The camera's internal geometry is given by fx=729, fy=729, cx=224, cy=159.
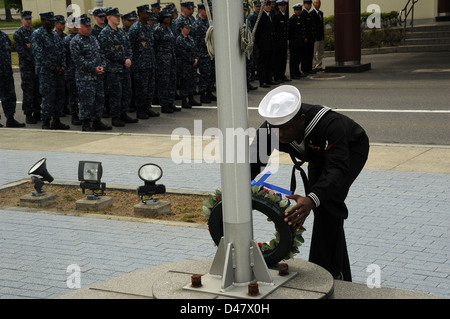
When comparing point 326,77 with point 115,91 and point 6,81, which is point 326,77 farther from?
point 6,81

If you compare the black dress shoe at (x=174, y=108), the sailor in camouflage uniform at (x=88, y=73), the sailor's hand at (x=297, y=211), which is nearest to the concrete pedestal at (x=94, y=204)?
the sailor's hand at (x=297, y=211)

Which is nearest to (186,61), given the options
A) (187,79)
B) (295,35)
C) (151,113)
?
(187,79)

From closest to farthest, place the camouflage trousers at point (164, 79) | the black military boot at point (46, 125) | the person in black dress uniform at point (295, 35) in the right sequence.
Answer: the black military boot at point (46, 125) < the camouflage trousers at point (164, 79) < the person in black dress uniform at point (295, 35)

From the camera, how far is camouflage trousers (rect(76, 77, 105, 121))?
13.9m

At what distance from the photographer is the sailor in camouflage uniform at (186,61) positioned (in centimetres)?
1620

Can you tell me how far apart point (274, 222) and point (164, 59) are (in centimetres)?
1183

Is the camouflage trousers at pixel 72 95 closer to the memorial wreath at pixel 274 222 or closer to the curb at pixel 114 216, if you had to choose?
the curb at pixel 114 216

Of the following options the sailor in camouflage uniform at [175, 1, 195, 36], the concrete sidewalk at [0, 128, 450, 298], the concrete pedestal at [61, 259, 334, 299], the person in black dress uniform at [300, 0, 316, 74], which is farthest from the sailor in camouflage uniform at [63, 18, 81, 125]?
the concrete pedestal at [61, 259, 334, 299]

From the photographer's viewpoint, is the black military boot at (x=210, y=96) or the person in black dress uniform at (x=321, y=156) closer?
the person in black dress uniform at (x=321, y=156)

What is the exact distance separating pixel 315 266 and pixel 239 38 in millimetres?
1562

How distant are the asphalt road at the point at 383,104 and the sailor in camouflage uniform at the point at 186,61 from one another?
493 mm

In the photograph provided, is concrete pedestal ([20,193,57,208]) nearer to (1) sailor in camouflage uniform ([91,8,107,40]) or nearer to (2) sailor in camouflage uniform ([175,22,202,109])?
(1) sailor in camouflage uniform ([91,8,107,40])

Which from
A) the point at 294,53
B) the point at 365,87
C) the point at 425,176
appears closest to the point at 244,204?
the point at 425,176

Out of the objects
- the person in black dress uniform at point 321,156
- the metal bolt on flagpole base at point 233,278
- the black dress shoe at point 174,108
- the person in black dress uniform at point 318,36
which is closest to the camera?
the metal bolt on flagpole base at point 233,278
